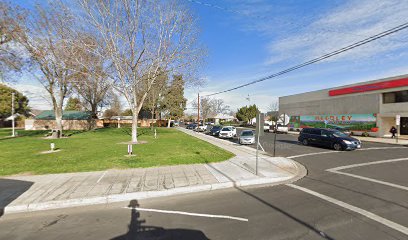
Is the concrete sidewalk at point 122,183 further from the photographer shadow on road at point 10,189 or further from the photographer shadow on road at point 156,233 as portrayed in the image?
the photographer shadow on road at point 156,233

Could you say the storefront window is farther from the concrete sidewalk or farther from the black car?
the concrete sidewalk

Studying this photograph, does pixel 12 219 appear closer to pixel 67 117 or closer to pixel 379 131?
pixel 379 131

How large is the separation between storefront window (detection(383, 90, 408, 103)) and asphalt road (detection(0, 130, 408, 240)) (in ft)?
79.2

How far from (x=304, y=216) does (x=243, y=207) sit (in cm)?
135

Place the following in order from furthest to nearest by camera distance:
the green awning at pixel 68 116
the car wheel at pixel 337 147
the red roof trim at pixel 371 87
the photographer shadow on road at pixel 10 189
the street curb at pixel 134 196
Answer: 1. the green awning at pixel 68 116
2. the red roof trim at pixel 371 87
3. the car wheel at pixel 337 147
4. the photographer shadow on road at pixel 10 189
5. the street curb at pixel 134 196

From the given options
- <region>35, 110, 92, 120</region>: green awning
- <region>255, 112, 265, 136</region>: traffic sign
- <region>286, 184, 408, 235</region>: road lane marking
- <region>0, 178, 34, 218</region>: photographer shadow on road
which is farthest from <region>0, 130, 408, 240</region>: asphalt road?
<region>35, 110, 92, 120</region>: green awning

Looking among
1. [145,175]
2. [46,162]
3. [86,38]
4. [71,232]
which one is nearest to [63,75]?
[86,38]

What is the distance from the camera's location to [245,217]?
4.32 metres

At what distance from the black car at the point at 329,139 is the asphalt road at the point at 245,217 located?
7.77m

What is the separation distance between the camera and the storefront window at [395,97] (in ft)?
74.9

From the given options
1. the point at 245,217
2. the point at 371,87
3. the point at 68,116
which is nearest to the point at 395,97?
the point at 371,87

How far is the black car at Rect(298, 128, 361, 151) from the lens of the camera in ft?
44.1

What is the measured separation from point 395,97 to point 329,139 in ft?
58.2

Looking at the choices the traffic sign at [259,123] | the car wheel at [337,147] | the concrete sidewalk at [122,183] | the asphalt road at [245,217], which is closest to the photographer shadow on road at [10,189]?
the concrete sidewalk at [122,183]
